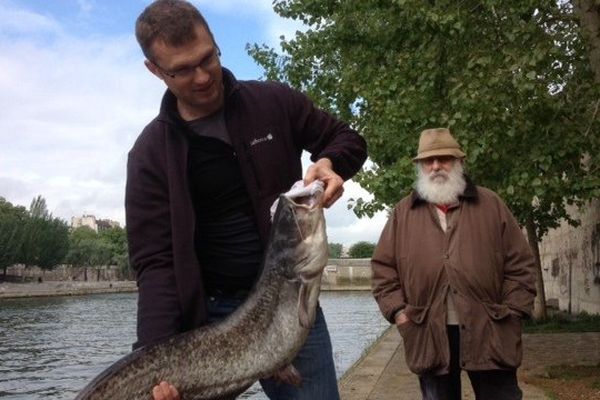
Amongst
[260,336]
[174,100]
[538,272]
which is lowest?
[260,336]

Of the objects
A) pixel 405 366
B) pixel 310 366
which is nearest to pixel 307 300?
pixel 310 366

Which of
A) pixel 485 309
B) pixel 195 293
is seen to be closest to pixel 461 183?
pixel 485 309

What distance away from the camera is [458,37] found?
465 inches

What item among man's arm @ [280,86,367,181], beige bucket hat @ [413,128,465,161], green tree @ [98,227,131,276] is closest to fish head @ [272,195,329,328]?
man's arm @ [280,86,367,181]

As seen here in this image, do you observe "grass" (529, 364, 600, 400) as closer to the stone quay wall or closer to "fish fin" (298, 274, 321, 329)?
"fish fin" (298, 274, 321, 329)

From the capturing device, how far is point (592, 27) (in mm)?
10883

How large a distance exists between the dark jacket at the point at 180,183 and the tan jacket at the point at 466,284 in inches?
98.8

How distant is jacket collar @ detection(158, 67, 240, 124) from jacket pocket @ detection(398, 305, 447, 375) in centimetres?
291

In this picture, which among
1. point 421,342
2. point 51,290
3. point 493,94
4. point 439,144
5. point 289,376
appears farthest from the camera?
point 51,290

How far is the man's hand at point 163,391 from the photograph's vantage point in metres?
2.83

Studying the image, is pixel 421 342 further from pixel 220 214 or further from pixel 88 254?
pixel 88 254

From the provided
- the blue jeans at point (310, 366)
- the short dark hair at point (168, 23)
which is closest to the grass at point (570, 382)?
the blue jeans at point (310, 366)

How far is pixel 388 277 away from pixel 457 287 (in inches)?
23.1

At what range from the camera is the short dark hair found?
298 centimetres
